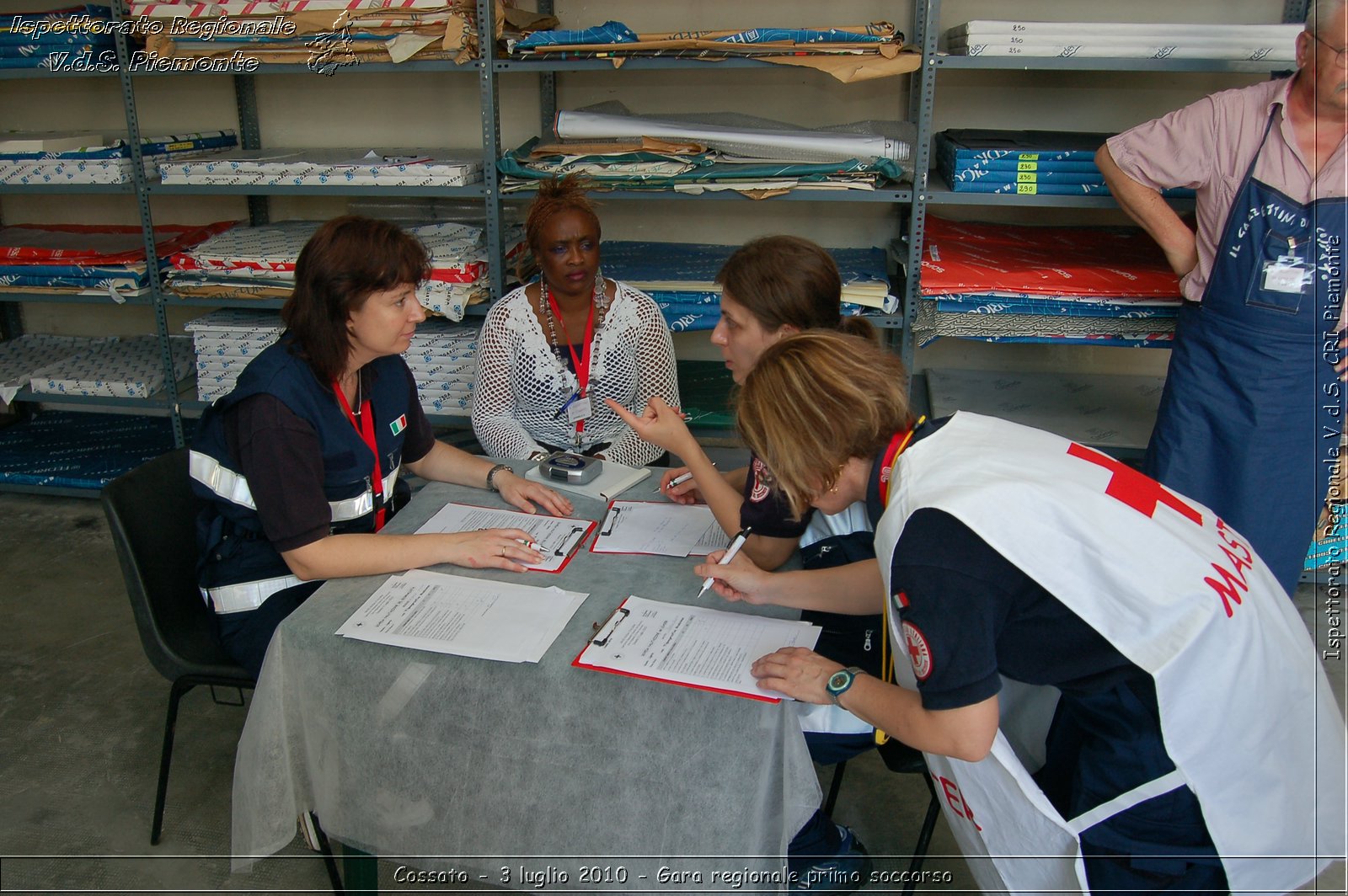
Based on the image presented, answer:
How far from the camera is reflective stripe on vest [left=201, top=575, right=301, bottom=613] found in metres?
1.95

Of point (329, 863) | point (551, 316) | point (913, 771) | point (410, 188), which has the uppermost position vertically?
Answer: point (410, 188)

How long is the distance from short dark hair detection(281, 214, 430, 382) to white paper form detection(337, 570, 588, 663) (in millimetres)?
490

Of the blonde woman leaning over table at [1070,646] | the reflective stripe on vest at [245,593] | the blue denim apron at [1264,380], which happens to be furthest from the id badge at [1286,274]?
the reflective stripe on vest at [245,593]

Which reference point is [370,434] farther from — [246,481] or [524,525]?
[524,525]

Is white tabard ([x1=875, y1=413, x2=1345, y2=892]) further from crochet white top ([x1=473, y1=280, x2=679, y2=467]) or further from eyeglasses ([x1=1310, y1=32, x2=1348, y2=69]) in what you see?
crochet white top ([x1=473, y1=280, x2=679, y2=467])

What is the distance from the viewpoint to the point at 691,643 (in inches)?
59.4

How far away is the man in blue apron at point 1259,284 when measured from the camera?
2.30m

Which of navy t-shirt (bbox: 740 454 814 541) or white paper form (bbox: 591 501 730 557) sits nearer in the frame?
navy t-shirt (bbox: 740 454 814 541)

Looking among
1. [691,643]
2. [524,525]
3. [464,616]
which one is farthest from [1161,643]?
[524,525]

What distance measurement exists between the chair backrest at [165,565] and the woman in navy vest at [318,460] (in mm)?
84

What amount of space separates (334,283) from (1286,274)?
7.12 ft

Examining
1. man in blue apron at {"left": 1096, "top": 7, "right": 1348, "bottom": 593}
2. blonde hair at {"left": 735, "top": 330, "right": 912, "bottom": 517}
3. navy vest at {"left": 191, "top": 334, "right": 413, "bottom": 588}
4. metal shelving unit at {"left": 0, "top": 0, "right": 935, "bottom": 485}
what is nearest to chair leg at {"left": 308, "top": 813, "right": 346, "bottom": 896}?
navy vest at {"left": 191, "top": 334, "right": 413, "bottom": 588}

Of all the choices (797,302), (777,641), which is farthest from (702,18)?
(777,641)

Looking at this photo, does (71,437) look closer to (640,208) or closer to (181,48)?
(181,48)
